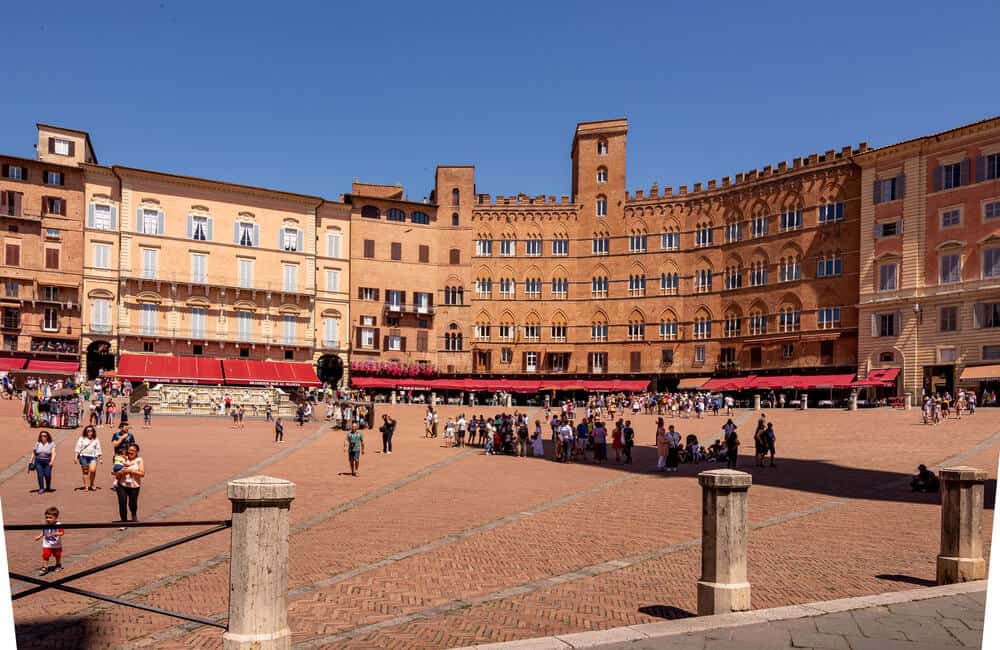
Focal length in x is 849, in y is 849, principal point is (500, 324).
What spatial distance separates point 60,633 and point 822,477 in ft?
62.9

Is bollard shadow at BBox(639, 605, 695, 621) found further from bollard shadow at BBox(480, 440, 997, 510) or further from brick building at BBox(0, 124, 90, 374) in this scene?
brick building at BBox(0, 124, 90, 374)

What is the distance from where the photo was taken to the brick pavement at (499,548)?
8.88 m

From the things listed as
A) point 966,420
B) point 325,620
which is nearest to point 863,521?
point 325,620

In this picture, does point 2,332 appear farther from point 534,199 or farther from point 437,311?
point 534,199

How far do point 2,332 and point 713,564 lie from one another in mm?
55962

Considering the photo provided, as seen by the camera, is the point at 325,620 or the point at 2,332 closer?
the point at 325,620

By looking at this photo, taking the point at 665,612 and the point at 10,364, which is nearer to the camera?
the point at 665,612

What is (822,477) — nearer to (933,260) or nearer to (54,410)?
(54,410)

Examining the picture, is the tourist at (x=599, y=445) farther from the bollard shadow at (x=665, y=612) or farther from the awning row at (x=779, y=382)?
the awning row at (x=779, y=382)

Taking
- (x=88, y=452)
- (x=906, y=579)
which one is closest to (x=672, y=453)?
(x=906, y=579)

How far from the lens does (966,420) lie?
3434 centimetres

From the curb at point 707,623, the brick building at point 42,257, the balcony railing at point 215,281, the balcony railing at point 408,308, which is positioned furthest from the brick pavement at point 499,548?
the balcony railing at point 408,308

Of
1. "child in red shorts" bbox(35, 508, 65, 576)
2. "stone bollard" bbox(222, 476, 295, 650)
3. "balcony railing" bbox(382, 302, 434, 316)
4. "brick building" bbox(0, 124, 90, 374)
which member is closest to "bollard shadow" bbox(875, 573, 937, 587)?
"stone bollard" bbox(222, 476, 295, 650)

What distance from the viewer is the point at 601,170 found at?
221 ft
